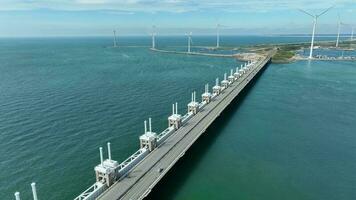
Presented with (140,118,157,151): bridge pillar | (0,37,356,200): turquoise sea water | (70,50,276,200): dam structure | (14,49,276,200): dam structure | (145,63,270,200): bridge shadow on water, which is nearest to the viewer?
(14,49,276,200): dam structure

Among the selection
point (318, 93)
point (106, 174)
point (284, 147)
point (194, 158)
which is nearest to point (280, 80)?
point (318, 93)

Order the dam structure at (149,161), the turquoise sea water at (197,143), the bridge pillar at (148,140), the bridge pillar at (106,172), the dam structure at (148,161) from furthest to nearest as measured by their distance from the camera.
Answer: the bridge pillar at (148,140) → the turquoise sea water at (197,143) → the bridge pillar at (106,172) → the dam structure at (149,161) → the dam structure at (148,161)

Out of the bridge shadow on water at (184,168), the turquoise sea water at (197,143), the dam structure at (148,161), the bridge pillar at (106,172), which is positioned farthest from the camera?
the turquoise sea water at (197,143)

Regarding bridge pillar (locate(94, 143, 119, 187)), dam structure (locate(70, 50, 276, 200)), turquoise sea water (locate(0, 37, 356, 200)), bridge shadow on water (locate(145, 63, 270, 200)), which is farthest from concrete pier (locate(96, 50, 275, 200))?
turquoise sea water (locate(0, 37, 356, 200))

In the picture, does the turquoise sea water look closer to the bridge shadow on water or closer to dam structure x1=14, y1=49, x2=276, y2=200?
the bridge shadow on water

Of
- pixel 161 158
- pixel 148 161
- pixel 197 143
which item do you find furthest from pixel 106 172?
pixel 197 143

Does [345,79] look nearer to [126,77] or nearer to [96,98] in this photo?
[126,77]

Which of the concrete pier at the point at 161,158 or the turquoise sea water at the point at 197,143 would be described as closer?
the concrete pier at the point at 161,158

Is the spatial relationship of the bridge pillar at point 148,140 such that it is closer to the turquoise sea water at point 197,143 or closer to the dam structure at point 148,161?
the dam structure at point 148,161

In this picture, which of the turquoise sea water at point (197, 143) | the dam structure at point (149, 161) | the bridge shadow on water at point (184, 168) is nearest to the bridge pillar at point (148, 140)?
the dam structure at point (149, 161)
